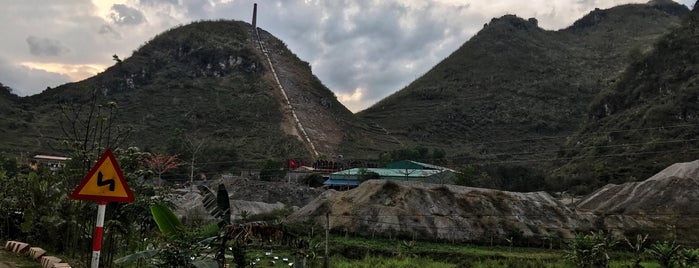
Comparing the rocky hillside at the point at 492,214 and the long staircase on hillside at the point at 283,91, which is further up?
the long staircase on hillside at the point at 283,91

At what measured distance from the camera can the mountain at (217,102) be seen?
75056 millimetres

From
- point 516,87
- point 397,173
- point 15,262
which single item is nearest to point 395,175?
point 397,173

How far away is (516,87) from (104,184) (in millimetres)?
127349

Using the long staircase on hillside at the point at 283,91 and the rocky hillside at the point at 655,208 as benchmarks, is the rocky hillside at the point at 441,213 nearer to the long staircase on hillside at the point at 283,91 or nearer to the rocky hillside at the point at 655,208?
the rocky hillside at the point at 655,208

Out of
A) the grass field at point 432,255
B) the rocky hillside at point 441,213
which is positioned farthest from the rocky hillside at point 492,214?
the grass field at point 432,255

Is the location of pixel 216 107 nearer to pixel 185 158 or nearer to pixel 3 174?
A: pixel 185 158

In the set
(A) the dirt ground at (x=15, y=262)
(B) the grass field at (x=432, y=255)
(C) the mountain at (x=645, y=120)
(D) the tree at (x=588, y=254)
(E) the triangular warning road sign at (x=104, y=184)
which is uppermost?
(C) the mountain at (x=645, y=120)

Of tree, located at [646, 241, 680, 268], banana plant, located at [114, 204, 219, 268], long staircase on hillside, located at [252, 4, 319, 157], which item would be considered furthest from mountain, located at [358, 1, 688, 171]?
banana plant, located at [114, 204, 219, 268]

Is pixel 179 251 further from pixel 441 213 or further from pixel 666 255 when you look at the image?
pixel 441 213

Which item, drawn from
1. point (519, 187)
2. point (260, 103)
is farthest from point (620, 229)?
point (260, 103)

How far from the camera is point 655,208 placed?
99.6 feet

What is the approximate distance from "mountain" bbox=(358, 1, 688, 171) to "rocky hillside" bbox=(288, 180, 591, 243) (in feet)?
153

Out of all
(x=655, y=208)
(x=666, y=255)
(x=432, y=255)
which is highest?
(x=655, y=208)

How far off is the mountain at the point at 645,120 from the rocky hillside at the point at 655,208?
1332 centimetres
